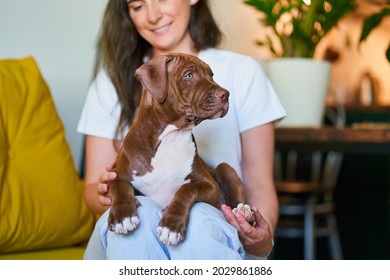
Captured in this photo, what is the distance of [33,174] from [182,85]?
27.3 inches

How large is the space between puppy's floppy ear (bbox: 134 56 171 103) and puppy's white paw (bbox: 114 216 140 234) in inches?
8.2

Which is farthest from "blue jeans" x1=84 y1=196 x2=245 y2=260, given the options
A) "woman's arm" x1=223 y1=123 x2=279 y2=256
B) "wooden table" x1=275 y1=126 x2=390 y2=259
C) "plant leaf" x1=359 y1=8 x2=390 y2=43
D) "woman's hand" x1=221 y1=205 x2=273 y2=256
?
"wooden table" x1=275 y1=126 x2=390 y2=259

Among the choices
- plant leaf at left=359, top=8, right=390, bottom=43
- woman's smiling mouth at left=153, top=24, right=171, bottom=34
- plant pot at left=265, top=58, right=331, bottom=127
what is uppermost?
woman's smiling mouth at left=153, top=24, right=171, bottom=34

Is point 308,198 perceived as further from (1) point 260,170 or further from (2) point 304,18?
(1) point 260,170

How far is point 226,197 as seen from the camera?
1.23 metres

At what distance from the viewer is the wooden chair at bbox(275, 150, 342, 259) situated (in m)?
2.83

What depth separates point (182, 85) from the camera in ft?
3.23

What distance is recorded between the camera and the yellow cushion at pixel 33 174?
1452mm

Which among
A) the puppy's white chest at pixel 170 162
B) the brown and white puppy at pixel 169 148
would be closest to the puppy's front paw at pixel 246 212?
the brown and white puppy at pixel 169 148

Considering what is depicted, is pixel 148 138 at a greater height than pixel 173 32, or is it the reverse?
pixel 173 32

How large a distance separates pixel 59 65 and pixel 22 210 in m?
0.70

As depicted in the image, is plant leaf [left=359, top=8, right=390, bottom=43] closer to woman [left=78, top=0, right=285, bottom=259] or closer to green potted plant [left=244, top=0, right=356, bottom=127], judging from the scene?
green potted plant [left=244, top=0, right=356, bottom=127]
